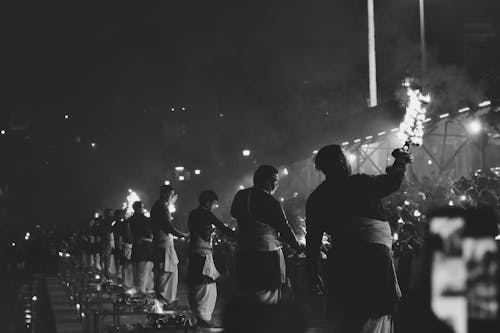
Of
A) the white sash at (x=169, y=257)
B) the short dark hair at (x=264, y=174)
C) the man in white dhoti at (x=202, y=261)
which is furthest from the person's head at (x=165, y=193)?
the short dark hair at (x=264, y=174)

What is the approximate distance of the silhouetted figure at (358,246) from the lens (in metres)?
5.39

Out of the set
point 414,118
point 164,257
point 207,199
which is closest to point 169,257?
point 164,257

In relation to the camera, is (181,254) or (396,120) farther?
(181,254)

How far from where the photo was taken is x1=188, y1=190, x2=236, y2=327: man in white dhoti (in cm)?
1005

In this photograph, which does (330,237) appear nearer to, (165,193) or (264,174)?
(264,174)

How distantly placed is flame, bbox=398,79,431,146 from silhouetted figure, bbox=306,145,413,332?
591 mm

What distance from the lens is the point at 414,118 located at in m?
6.28

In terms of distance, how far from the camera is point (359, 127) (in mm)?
16594

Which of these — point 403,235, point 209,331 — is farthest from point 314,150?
point 209,331

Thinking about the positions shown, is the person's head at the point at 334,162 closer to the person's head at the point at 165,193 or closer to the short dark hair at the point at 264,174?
the short dark hair at the point at 264,174

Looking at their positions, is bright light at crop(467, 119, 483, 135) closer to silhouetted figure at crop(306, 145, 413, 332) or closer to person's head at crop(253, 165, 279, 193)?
person's head at crop(253, 165, 279, 193)

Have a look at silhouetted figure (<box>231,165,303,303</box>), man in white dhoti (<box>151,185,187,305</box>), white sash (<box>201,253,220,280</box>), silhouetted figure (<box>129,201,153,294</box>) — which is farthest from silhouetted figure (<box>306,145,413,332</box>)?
silhouetted figure (<box>129,201,153,294</box>)

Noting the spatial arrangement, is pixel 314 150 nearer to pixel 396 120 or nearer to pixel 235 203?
pixel 396 120

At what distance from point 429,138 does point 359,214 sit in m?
11.2
